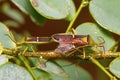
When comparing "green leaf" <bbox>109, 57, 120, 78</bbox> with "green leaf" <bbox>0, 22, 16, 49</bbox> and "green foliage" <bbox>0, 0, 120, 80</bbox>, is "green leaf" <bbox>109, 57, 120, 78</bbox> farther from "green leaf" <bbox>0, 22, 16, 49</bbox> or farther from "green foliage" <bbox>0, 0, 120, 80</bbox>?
"green leaf" <bbox>0, 22, 16, 49</bbox>

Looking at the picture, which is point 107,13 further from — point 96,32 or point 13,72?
point 13,72

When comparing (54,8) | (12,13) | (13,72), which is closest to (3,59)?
(13,72)

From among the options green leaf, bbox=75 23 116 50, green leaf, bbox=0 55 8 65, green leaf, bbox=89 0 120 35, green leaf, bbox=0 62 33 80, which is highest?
green leaf, bbox=89 0 120 35

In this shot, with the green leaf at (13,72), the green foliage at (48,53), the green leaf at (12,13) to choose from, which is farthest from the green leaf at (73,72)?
the green leaf at (12,13)

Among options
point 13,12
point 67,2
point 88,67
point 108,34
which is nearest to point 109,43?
point 108,34

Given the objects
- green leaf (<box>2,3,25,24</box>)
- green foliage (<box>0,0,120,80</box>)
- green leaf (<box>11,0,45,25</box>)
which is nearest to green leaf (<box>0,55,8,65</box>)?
green foliage (<box>0,0,120,80</box>)

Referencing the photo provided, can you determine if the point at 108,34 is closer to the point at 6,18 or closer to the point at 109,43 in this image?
the point at 109,43
